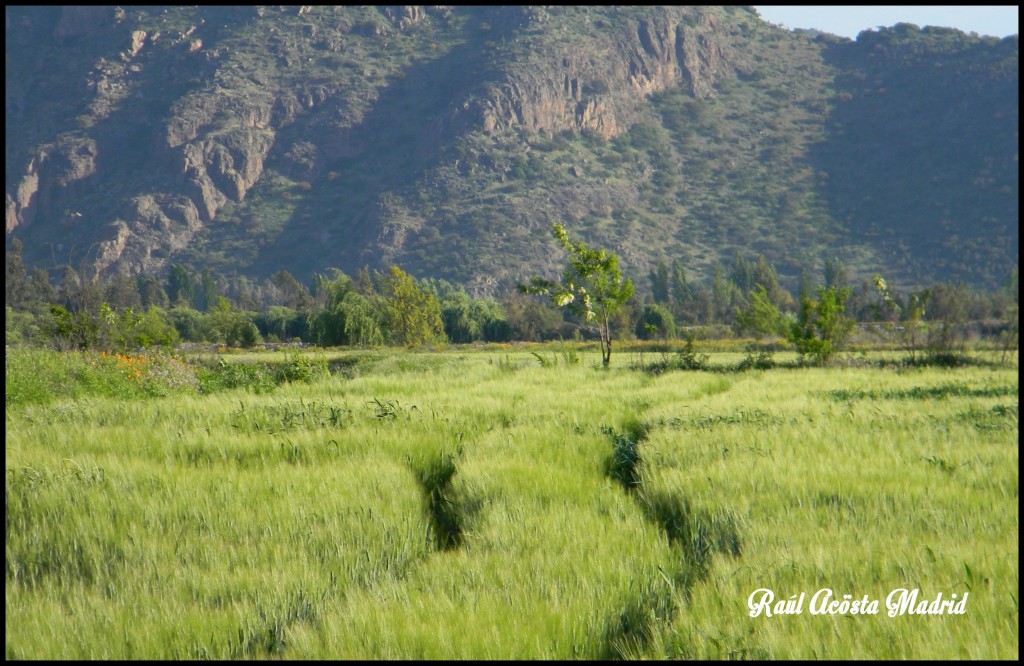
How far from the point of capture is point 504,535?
4.81 m

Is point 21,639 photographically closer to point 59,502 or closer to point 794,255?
point 59,502

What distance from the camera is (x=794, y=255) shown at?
475 feet

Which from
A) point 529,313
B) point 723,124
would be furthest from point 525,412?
point 723,124

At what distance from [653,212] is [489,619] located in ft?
565

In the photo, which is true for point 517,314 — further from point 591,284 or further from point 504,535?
point 504,535
